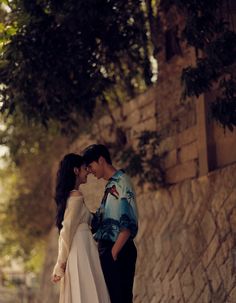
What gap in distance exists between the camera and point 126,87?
14930 millimetres

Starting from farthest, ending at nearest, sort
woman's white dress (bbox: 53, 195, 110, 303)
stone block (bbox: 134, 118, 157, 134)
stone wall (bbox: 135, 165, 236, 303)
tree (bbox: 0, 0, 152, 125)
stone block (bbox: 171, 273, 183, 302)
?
1. stone block (bbox: 134, 118, 157, 134)
2. tree (bbox: 0, 0, 152, 125)
3. stone block (bbox: 171, 273, 183, 302)
4. stone wall (bbox: 135, 165, 236, 303)
5. woman's white dress (bbox: 53, 195, 110, 303)

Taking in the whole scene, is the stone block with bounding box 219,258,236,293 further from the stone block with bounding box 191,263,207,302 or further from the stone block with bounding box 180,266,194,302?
the stone block with bounding box 180,266,194,302

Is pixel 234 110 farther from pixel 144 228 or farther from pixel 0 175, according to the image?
pixel 0 175

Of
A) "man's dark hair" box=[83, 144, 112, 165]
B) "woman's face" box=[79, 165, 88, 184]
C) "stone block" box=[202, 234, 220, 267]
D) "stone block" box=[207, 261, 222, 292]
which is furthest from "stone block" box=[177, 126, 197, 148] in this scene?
"woman's face" box=[79, 165, 88, 184]

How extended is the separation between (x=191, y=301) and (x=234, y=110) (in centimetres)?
254

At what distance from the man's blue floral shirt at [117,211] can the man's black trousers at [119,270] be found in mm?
102

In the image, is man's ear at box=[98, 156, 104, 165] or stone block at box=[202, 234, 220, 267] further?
stone block at box=[202, 234, 220, 267]

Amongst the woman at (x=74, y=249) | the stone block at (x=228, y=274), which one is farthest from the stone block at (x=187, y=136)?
the woman at (x=74, y=249)

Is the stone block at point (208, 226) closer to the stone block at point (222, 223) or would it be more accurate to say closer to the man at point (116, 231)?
the stone block at point (222, 223)

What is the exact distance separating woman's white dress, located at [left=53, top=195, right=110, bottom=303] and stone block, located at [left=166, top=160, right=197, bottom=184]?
466 centimetres

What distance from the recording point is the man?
6.76 meters

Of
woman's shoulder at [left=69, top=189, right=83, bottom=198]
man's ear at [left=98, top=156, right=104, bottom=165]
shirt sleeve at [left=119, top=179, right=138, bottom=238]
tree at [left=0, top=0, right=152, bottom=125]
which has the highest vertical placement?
tree at [left=0, top=0, right=152, bottom=125]

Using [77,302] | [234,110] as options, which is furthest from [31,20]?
[77,302]

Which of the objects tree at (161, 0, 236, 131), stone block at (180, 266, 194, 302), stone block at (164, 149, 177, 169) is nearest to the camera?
tree at (161, 0, 236, 131)
